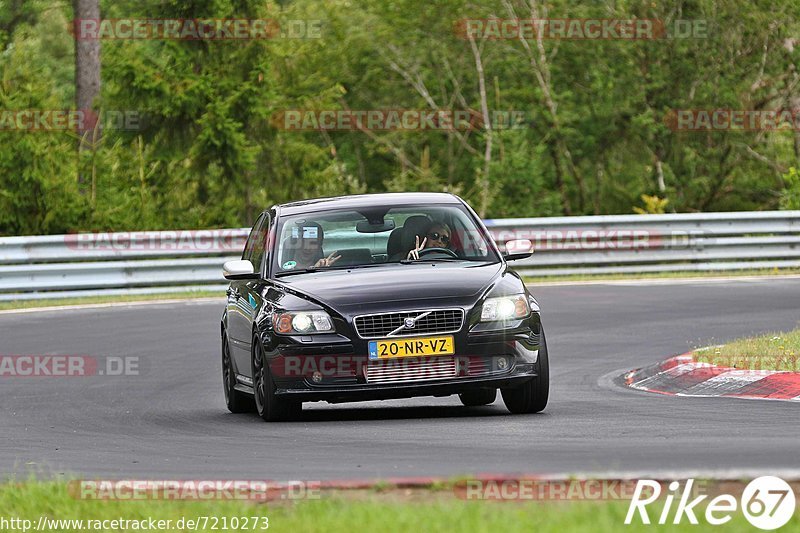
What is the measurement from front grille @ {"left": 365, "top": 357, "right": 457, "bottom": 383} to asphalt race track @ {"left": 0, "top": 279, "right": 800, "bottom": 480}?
30 centimetres

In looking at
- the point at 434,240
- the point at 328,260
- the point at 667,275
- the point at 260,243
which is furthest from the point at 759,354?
the point at 667,275

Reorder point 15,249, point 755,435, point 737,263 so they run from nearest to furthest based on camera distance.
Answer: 1. point 755,435
2. point 15,249
3. point 737,263

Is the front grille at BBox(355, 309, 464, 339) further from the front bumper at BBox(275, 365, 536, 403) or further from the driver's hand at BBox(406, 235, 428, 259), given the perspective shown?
the driver's hand at BBox(406, 235, 428, 259)

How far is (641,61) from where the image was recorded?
138ft

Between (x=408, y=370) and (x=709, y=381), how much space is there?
3.12m

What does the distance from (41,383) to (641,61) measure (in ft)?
94.4

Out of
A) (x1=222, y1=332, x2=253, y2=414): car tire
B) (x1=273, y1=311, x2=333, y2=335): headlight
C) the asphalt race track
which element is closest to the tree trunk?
the asphalt race track

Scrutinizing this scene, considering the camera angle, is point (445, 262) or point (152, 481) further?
point (445, 262)

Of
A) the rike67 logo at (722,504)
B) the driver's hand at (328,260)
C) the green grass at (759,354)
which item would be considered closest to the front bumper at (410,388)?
the driver's hand at (328,260)

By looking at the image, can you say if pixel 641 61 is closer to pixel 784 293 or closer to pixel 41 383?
pixel 784 293

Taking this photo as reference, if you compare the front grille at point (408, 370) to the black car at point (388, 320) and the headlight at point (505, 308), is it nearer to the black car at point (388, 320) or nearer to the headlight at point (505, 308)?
the black car at point (388, 320)

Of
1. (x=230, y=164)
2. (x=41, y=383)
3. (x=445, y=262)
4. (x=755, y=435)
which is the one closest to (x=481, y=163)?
(x=230, y=164)

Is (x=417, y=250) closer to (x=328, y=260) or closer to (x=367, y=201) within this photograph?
(x=328, y=260)

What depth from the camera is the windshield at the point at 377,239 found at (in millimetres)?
12391
